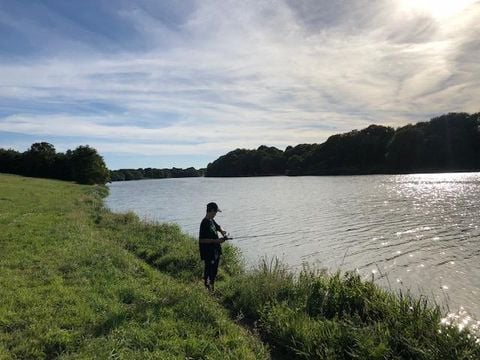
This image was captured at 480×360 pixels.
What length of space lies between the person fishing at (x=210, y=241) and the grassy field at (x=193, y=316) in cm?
62

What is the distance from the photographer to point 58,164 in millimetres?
110000

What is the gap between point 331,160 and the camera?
524 ft

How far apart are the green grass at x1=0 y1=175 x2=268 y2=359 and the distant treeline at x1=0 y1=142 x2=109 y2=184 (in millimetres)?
93786

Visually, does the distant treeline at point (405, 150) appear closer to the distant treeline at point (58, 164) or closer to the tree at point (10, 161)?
the distant treeline at point (58, 164)

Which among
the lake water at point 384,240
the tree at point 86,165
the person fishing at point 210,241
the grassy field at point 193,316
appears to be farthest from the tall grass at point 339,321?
the tree at point 86,165

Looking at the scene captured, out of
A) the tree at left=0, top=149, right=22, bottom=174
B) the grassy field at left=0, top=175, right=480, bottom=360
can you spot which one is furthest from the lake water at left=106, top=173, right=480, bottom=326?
the tree at left=0, top=149, right=22, bottom=174

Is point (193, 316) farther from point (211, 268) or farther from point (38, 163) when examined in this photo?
point (38, 163)

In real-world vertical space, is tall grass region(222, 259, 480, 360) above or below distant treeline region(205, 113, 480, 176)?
below

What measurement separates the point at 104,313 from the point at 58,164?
4354 inches

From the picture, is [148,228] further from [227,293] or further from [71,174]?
[71,174]

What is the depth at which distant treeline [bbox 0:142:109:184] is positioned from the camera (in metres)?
104

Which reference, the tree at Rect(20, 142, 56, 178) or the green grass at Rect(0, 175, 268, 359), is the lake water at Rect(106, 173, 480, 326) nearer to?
the green grass at Rect(0, 175, 268, 359)

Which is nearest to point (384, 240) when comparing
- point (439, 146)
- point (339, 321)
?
point (339, 321)

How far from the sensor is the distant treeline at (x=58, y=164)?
104000mm
